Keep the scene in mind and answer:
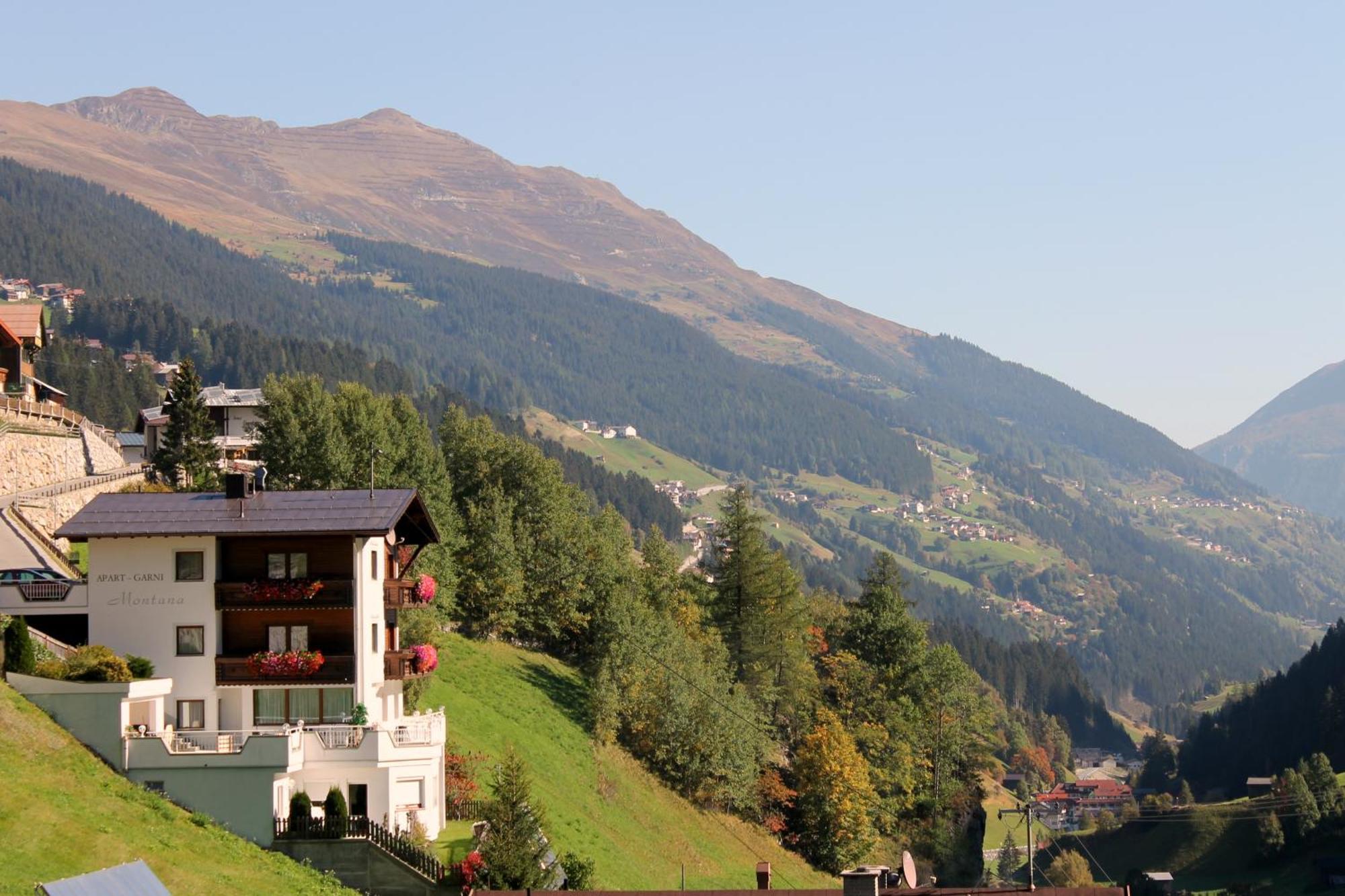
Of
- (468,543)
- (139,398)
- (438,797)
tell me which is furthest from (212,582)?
(139,398)

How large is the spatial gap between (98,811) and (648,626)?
5118 centimetres

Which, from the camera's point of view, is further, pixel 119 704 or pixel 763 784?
pixel 763 784

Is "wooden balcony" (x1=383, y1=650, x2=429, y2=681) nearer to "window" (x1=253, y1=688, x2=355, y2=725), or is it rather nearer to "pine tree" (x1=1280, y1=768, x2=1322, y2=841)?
"window" (x1=253, y1=688, x2=355, y2=725)

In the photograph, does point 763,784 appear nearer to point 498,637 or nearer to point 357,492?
point 498,637

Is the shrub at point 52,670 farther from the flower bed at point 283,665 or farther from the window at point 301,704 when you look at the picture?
the window at point 301,704

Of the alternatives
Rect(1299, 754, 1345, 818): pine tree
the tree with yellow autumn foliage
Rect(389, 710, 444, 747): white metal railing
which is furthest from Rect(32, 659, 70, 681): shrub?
Rect(1299, 754, 1345, 818): pine tree

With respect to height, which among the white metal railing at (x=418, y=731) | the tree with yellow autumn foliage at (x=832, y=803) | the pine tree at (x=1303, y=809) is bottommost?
the pine tree at (x=1303, y=809)

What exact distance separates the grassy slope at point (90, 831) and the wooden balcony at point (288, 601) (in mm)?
7655

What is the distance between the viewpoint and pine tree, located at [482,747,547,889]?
4828 cm

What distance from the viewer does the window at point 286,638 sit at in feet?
183

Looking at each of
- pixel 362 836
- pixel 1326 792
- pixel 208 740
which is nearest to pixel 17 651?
pixel 208 740

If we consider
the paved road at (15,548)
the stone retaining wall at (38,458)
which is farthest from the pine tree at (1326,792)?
the paved road at (15,548)

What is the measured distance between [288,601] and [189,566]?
11.4 ft

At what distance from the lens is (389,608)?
5972cm
